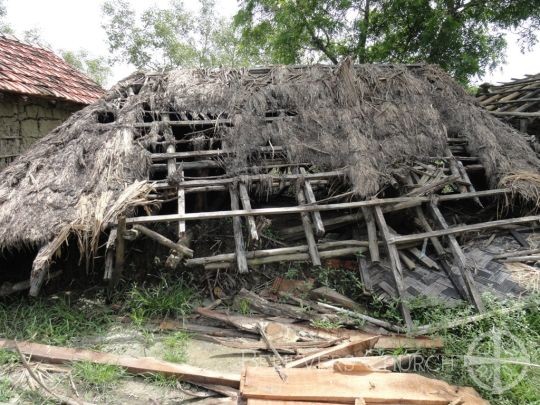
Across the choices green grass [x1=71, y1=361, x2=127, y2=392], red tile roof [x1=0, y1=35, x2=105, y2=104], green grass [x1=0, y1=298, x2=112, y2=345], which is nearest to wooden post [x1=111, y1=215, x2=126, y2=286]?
green grass [x1=0, y1=298, x2=112, y2=345]

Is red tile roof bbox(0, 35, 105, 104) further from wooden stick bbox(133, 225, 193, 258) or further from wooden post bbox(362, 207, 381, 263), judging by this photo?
wooden post bbox(362, 207, 381, 263)

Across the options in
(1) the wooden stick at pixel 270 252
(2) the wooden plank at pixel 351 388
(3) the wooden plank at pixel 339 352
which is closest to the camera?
(2) the wooden plank at pixel 351 388

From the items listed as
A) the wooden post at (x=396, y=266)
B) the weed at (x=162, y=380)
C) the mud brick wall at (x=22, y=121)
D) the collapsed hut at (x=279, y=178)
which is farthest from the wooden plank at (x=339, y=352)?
the mud brick wall at (x=22, y=121)

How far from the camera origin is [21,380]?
3025 mm

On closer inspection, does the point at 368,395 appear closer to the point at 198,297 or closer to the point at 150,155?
the point at 198,297

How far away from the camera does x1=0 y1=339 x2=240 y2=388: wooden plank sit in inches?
119

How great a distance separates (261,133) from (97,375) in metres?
3.34

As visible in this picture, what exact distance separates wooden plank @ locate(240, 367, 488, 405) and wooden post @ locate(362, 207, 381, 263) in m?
1.41

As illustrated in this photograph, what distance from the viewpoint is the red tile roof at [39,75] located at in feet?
23.8

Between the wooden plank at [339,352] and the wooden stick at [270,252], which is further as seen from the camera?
the wooden stick at [270,252]

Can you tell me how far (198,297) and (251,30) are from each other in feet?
38.2

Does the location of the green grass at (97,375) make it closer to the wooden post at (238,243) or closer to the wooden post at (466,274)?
the wooden post at (238,243)

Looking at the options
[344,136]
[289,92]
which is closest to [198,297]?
[344,136]

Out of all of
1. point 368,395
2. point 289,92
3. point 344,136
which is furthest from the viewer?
point 289,92
